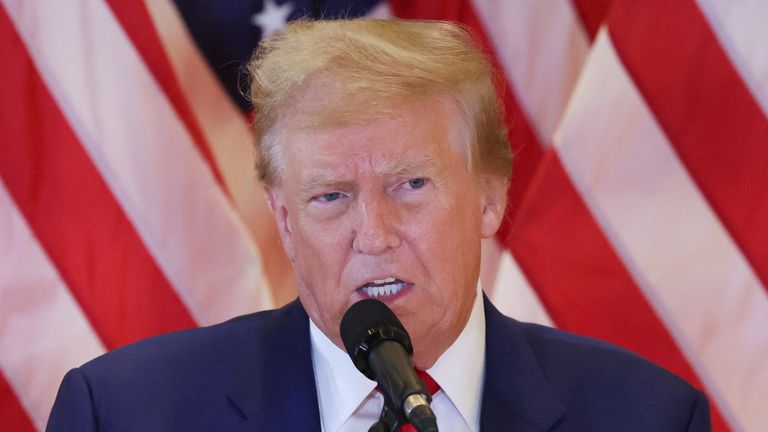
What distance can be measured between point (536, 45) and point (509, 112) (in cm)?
16

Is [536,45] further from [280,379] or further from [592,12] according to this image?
[280,379]

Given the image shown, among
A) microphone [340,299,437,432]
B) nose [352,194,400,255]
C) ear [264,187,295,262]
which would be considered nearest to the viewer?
microphone [340,299,437,432]

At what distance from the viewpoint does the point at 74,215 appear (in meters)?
2.50

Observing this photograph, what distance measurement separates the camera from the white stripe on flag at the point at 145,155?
2.46m

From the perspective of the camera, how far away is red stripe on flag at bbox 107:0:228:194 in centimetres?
248

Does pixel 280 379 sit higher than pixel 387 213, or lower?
lower

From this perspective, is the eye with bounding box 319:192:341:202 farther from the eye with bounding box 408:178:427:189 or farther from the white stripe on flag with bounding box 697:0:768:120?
the white stripe on flag with bounding box 697:0:768:120

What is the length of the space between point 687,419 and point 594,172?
73 cm

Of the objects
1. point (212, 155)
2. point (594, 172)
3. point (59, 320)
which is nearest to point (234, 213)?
point (212, 155)

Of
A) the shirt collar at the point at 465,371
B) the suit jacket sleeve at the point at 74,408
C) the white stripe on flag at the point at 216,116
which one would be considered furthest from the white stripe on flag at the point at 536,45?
the suit jacket sleeve at the point at 74,408

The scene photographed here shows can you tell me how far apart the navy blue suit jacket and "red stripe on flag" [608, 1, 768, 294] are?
60cm

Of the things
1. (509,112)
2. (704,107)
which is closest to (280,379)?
(509,112)

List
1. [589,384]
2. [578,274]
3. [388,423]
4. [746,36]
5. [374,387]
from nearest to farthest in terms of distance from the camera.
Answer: [388,423] → [374,387] → [589,384] → [746,36] → [578,274]

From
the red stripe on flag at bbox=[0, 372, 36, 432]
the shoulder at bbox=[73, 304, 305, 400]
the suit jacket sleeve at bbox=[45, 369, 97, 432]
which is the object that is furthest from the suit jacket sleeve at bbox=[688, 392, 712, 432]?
the red stripe on flag at bbox=[0, 372, 36, 432]
